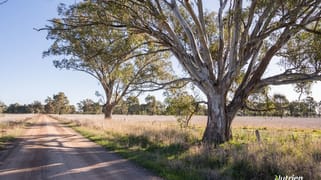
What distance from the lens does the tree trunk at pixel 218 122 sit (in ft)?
56.0

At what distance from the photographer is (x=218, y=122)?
17.1m

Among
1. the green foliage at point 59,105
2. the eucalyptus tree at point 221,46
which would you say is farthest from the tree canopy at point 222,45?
the green foliage at point 59,105

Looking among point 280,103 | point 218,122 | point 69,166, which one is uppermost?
point 280,103

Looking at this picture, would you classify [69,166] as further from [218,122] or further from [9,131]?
[9,131]

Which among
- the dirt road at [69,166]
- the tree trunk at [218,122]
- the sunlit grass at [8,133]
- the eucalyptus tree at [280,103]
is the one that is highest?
the eucalyptus tree at [280,103]

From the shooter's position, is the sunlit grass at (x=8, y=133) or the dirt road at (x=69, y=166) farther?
the sunlit grass at (x=8, y=133)

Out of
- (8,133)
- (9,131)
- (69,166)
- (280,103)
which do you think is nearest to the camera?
(69,166)

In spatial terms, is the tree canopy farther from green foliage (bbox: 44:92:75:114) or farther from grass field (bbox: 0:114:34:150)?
green foliage (bbox: 44:92:75:114)

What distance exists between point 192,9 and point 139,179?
1031cm

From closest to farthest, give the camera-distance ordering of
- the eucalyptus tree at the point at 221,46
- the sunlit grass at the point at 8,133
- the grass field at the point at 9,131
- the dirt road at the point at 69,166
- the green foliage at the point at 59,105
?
the dirt road at the point at 69,166 → the eucalyptus tree at the point at 221,46 → the sunlit grass at the point at 8,133 → the grass field at the point at 9,131 → the green foliage at the point at 59,105

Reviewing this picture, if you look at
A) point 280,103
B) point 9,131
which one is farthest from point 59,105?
point 280,103

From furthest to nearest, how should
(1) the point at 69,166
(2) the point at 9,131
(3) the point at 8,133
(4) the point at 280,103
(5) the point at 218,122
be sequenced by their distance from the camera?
(2) the point at 9,131
(3) the point at 8,133
(4) the point at 280,103
(5) the point at 218,122
(1) the point at 69,166

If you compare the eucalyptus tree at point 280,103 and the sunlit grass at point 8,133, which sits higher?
the eucalyptus tree at point 280,103

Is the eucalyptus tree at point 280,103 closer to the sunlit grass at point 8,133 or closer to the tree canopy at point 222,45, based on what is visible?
A: the tree canopy at point 222,45
